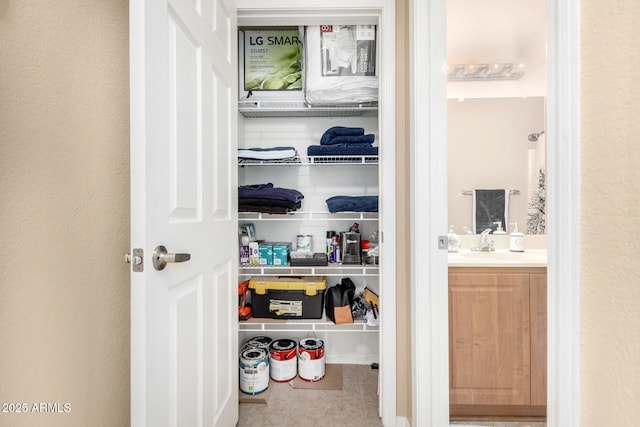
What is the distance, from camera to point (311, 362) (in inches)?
70.4

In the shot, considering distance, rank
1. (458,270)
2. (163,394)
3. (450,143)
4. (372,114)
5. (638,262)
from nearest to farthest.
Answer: (638,262) < (163,394) < (458,270) < (372,114) < (450,143)

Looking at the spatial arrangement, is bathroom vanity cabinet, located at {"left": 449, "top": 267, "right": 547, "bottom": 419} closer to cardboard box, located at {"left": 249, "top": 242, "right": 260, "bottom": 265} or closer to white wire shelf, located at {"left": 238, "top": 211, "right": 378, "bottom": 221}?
white wire shelf, located at {"left": 238, "top": 211, "right": 378, "bottom": 221}

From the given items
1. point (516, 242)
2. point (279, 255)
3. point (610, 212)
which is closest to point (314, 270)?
point (279, 255)

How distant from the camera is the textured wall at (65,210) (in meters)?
0.57

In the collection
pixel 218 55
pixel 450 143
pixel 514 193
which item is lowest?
pixel 514 193

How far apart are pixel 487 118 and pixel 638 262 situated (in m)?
1.95

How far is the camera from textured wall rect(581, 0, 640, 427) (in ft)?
1.41

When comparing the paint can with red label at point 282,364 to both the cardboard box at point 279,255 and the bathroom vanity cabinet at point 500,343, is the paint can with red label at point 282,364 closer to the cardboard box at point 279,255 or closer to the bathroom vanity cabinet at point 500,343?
the cardboard box at point 279,255

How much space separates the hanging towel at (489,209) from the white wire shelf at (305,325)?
105 cm

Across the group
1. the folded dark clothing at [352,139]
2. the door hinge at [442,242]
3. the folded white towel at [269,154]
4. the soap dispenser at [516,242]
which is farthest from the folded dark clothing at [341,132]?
the soap dispenser at [516,242]

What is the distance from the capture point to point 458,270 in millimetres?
1582

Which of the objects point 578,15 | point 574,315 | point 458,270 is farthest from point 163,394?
point 458,270

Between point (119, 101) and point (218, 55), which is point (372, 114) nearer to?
point (218, 55)

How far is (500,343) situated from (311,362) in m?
1.04
